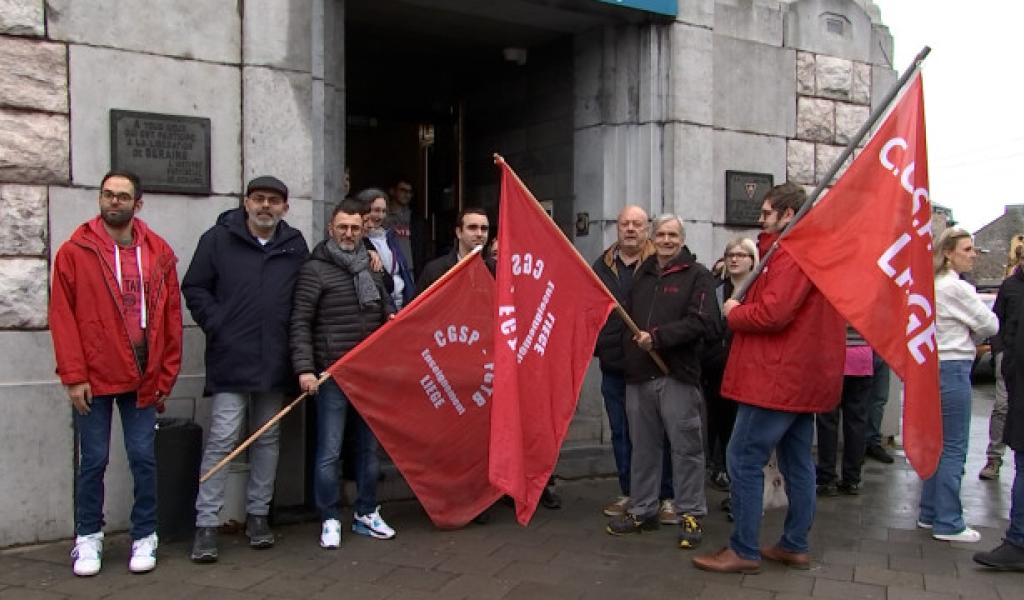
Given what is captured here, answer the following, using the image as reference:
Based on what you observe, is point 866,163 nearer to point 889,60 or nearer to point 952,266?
point 952,266

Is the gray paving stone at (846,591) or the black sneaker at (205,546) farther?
the black sneaker at (205,546)

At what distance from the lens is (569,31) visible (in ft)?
25.7

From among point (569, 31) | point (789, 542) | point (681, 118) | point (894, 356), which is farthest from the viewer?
point (569, 31)

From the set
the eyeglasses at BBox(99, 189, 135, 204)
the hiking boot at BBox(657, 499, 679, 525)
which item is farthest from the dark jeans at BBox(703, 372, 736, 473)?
the eyeglasses at BBox(99, 189, 135, 204)

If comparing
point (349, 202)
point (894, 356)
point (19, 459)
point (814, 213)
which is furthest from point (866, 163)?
point (19, 459)

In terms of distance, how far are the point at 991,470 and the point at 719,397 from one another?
2.44 m

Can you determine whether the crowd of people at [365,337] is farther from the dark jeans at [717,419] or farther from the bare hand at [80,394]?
the dark jeans at [717,419]

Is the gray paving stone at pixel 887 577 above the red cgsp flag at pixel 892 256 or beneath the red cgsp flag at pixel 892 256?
beneath

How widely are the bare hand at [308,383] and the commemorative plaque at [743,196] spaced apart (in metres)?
3.98

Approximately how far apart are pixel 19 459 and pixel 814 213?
4.31 meters

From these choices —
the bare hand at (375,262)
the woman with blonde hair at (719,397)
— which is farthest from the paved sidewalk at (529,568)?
the bare hand at (375,262)

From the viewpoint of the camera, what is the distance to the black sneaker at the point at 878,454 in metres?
7.70

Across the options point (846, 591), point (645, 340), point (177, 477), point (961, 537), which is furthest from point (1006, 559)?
point (177, 477)

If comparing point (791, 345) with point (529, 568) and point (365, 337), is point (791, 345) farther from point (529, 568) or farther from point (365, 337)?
point (365, 337)
